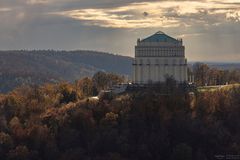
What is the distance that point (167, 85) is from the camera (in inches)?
3905

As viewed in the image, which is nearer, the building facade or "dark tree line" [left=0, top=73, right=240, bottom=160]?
"dark tree line" [left=0, top=73, right=240, bottom=160]

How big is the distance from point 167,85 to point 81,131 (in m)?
18.8

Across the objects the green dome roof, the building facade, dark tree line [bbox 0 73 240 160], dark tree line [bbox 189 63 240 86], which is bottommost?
dark tree line [bbox 0 73 240 160]

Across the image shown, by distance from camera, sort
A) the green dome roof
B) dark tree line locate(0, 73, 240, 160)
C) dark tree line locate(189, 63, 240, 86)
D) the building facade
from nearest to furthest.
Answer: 1. dark tree line locate(0, 73, 240, 160)
2. the building facade
3. the green dome roof
4. dark tree line locate(189, 63, 240, 86)

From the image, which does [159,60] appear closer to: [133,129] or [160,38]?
[160,38]

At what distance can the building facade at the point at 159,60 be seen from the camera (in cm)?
11006

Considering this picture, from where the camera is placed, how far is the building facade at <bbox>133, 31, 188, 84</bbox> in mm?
110062

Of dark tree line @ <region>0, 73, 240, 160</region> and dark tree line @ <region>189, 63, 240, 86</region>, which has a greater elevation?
dark tree line @ <region>189, 63, 240, 86</region>

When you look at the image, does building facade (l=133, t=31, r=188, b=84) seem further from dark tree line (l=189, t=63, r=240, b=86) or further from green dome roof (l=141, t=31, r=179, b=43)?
dark tree line (l=189, t=63, r=240, b=86)

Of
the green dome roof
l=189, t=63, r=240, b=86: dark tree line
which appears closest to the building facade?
the green dome roof

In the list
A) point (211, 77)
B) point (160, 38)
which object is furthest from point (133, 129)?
point (211, 77)

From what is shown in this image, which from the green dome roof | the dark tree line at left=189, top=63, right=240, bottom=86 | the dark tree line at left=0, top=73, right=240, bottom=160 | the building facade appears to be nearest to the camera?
the dark tree line at left=0, top=73, right=240, bottom=160

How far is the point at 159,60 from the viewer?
11006 cm

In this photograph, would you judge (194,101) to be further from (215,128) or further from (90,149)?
(90,149)
